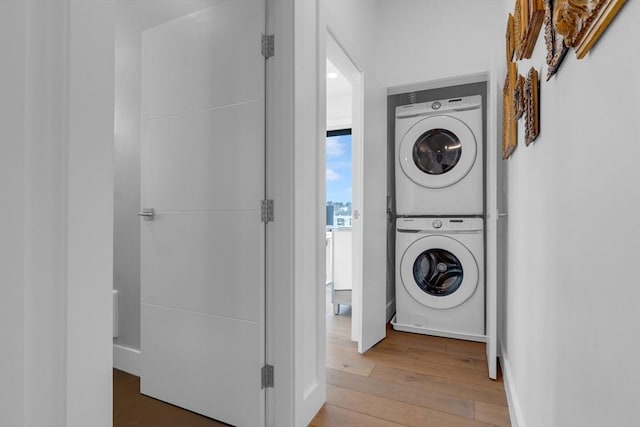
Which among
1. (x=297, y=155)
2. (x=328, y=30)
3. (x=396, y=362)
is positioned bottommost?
(x=396, y=362)

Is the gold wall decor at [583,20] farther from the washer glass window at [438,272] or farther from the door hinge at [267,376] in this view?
the washer glass window at [438,272]

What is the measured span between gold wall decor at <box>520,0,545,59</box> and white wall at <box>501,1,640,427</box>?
0.04 meters

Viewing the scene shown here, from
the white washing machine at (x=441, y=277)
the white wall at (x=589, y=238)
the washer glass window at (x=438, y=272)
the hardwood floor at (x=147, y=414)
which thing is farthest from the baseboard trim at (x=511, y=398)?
the hardwood floor at (x=147, y=414)

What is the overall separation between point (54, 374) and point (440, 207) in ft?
8.84

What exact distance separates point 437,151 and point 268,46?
Result: 1.84 metres

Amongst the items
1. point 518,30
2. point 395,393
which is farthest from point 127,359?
point 518,30

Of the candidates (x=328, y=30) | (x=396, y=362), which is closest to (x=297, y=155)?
(x=328, y=30)

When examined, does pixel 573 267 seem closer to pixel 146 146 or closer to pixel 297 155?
pixel 297 155

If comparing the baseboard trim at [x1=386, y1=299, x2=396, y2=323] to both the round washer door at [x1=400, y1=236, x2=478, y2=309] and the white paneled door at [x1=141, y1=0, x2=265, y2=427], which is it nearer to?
the round washer door at [x1=400, y1=236, x2=478, y2=309]

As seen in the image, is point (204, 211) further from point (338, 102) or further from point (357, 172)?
point (338, 102)

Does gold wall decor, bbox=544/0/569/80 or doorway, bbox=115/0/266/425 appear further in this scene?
doorway, bbox=115/0/266/425

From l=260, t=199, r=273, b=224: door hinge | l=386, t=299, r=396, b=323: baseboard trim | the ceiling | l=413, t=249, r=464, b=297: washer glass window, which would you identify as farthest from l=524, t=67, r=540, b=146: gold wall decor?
the ceiling

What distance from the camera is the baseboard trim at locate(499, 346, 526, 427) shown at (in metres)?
1.44

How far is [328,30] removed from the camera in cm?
189
